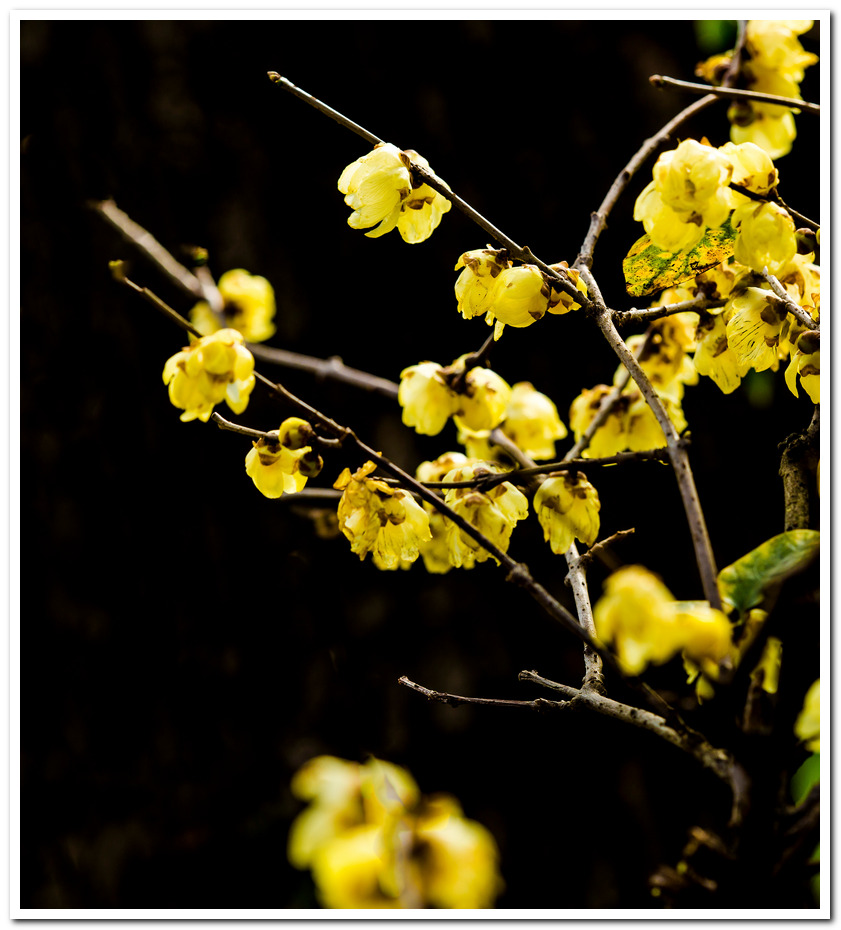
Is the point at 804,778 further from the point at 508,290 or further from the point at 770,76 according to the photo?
the point at 770,76

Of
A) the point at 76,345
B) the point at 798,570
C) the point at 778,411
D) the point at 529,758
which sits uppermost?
the point at 76,345

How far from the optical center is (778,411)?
2.63 feet

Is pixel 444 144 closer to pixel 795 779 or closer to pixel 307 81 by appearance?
pixel 307 81

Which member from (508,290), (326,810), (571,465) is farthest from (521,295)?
(326,810)

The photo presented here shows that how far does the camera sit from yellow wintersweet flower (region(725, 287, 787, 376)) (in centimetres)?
47

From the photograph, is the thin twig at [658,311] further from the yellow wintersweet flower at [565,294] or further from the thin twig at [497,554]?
the thin twig at [497,554]

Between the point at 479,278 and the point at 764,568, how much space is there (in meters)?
0.25

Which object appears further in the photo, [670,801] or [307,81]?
[307,81]

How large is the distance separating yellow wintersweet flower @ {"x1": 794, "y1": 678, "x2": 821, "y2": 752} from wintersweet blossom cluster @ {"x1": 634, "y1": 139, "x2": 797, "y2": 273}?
0.27 meters

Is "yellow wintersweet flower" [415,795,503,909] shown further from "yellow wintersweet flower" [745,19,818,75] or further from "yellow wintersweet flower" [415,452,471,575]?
"yellow wintersweet flower" [745,19,818,75]

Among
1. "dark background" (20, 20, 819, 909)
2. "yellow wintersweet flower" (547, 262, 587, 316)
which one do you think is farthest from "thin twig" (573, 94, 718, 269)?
"dark background" (20, 20, 819, 909)

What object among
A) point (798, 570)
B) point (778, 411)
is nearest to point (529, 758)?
point (778, 411)

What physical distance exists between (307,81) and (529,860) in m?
1.00

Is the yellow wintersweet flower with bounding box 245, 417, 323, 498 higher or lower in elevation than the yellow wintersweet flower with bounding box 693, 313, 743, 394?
lower
